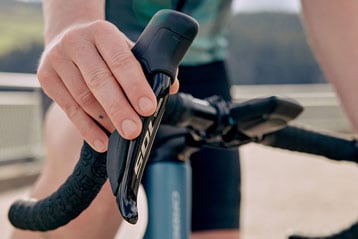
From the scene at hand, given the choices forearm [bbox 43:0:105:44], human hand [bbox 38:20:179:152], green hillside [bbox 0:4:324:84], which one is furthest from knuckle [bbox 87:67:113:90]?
green hillside [bbox 0:4:324:84]

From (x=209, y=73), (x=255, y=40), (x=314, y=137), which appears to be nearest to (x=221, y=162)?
(x=209, y=73)

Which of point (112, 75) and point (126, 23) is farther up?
point (112, 75)

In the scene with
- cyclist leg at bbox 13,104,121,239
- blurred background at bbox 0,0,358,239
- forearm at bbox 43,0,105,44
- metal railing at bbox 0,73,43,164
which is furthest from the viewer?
metal railing at bbox 0,73,43,164

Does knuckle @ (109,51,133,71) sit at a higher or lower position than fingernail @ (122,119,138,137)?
higher

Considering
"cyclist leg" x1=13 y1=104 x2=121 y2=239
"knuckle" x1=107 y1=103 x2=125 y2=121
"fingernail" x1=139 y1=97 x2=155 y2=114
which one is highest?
"fingernail" x1=139 y1=97 x2=155 y2=114

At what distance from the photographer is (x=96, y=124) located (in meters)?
0.82

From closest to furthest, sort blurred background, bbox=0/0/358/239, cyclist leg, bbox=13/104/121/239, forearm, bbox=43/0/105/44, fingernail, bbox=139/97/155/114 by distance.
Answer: fingernail, bbox=139/97/155/114, forearm, bbox=43/0/105/44, cyclist leg, bbox=13/104/121/239, blurred background, bbox=0/0/358/239

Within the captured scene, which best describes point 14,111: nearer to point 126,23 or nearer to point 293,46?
point 126,23

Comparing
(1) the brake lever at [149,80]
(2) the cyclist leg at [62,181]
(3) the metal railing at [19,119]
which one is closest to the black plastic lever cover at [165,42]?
(1) the brake lever at [149,80]

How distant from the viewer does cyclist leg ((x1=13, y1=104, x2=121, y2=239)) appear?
121 centimetres

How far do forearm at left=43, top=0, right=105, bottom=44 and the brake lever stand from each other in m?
0.20

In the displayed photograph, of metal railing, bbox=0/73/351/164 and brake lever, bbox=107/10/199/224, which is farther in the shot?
metal railing, bbox=0/73/351/164

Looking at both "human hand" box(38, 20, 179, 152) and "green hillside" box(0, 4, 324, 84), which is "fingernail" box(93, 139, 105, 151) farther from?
"green hillside" box(0, 4, 324, 84)

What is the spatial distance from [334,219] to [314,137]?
4107 millimetres
